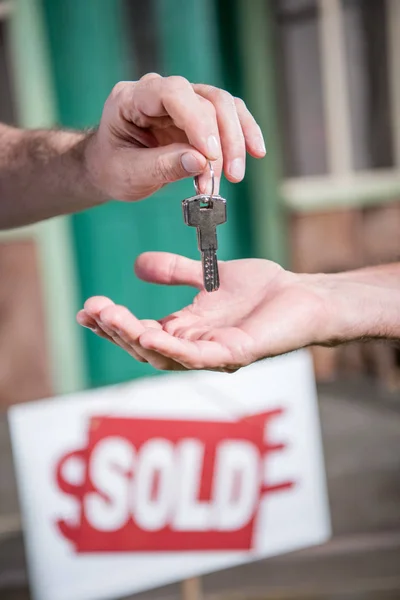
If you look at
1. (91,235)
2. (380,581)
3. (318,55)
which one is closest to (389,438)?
(380,581)

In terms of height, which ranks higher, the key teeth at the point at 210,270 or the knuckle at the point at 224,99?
the knuckle at the point at 224,99

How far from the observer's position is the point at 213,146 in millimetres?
690

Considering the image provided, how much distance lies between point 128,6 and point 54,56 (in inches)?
13.6

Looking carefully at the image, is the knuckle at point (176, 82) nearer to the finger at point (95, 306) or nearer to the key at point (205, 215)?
the key at point (205, 215)

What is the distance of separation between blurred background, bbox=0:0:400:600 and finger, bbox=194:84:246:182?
1713 mm

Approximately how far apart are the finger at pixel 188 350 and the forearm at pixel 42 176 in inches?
15.0

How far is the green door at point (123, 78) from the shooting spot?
2.54m

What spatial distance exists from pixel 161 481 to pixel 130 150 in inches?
34.0

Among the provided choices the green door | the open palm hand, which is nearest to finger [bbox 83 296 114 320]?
the open palm hand

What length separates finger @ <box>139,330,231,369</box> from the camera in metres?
0.65

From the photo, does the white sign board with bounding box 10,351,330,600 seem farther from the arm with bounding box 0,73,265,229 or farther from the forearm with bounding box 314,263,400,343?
the forearm with bounding box 314,263,400,343

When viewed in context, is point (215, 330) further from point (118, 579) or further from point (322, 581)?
point (322, 581)

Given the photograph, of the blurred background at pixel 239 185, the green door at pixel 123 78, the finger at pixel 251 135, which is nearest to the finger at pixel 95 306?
the finger at pixel 251 135

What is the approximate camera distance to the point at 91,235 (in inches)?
106
